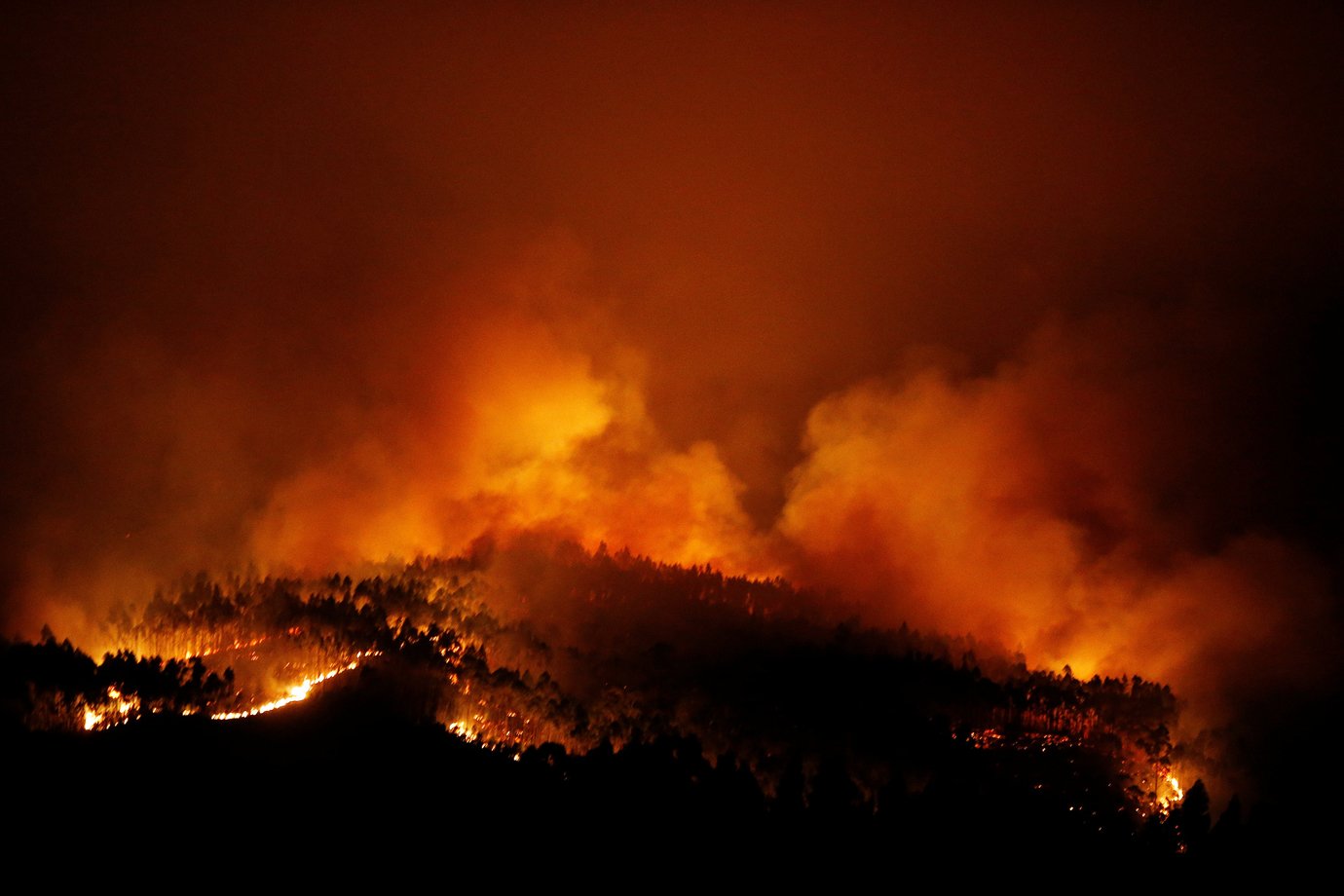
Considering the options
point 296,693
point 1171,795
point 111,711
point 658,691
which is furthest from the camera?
point 658,691

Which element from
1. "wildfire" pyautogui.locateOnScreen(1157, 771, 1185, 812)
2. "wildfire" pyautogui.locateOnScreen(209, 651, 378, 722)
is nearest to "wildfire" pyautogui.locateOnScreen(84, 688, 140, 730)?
"wildfire" pyautogui.locateOnScreen(209, 651, 378, 722)

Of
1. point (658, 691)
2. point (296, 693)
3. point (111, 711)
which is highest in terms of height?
point (658, 691)

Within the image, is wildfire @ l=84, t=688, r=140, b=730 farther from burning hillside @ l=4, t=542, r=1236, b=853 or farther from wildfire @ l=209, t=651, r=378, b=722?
wildfire @ l=209, t=651, r=378, b=722

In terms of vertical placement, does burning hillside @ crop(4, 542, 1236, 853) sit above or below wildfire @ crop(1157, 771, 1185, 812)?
above

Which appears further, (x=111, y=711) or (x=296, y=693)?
(x=296, y=693)

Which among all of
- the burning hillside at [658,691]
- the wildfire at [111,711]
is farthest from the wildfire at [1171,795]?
the wildfire at [111,711]

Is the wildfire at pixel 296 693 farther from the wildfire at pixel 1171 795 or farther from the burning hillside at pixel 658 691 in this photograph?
the wildfire at pixel 1171 795

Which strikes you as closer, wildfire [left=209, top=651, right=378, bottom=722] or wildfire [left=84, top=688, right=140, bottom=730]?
wildfire [left=84, top=688, right=140, bottom=730]

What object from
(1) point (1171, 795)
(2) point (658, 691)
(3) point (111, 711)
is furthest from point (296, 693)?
(1) point (1171, 795)

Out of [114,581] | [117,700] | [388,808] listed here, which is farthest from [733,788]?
[114,581]

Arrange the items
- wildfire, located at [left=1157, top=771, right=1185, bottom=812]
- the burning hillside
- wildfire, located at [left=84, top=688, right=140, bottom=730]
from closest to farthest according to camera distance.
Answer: wildfire, located at [left=84, top=688, right=140, bottom=730], the burning hillside, wildfire, located at [left=1157, top=771, right=1185, bottom=812]

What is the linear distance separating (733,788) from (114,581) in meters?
28.6

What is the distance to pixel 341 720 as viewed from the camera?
31078 millimetres

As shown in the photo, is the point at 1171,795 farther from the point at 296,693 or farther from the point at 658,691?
the point at 296,693
